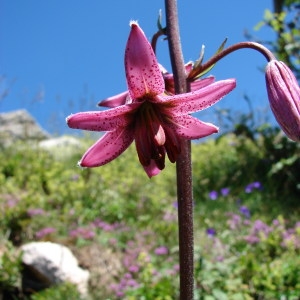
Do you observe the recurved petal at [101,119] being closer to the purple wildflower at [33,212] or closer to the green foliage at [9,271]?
the green foliage at [9,271]

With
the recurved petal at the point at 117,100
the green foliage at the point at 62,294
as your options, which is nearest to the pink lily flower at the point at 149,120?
the recurved petal at the point at 117,100

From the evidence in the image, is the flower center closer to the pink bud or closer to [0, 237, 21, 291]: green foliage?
the pink bud

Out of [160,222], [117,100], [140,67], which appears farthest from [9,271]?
[140,67]

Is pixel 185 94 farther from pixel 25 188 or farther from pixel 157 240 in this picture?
pixel 25 188

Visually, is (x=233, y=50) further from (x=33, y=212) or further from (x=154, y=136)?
(x=33, y=212)

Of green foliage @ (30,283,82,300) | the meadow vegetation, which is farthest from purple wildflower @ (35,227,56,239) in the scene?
green foliage @ (30,283,82,300)

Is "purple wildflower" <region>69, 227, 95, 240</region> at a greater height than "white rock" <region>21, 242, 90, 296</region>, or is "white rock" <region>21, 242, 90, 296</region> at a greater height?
"purple wildflower" <region>69, 227, 95, 240</region>
